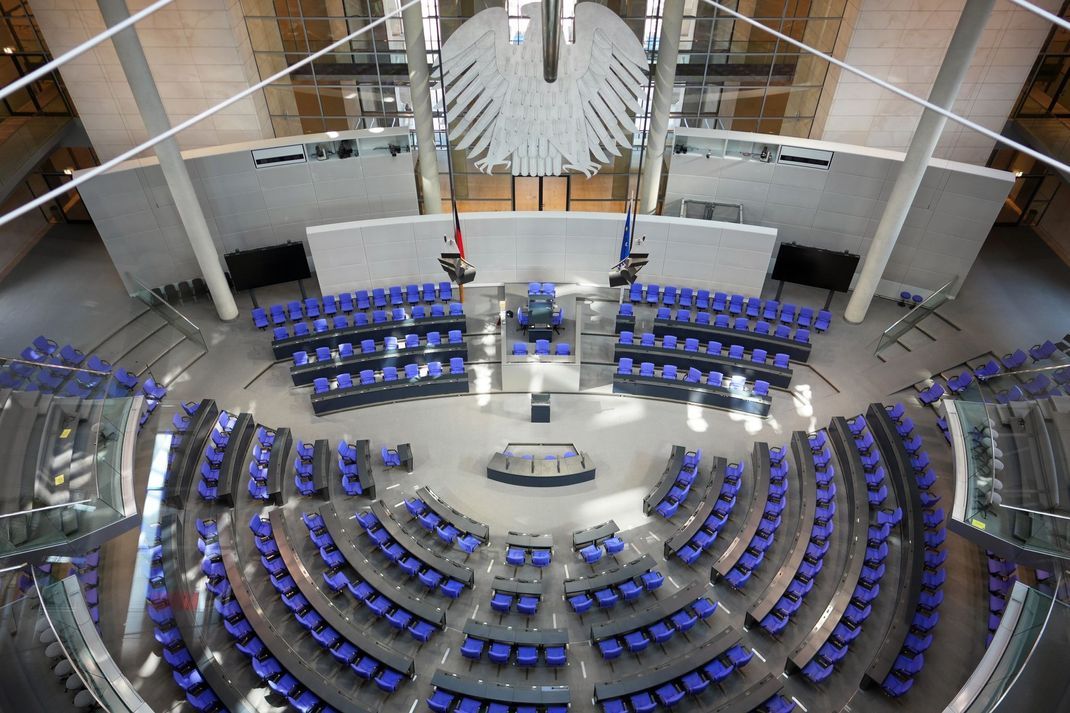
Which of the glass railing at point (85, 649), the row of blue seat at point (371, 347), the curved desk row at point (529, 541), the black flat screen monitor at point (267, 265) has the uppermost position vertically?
the black flat screen monitor at point (267, 265)

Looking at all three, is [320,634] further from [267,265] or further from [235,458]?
[267,265]

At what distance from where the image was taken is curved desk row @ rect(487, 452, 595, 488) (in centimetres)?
1438

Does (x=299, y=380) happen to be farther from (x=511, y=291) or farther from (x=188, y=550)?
(x=511, y=291)

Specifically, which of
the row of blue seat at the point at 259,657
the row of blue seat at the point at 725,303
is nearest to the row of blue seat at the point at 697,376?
the row of blue seat at the point at 725,303

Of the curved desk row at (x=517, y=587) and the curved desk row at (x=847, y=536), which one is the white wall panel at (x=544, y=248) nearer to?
the curved desk row at (x=847, y=536)

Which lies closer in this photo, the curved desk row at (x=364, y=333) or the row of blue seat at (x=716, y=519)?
the row of blue seat at (x=716, y=519)

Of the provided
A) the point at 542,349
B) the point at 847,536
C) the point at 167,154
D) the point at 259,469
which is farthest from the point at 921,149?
the point at 167,154

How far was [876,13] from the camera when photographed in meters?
17.7

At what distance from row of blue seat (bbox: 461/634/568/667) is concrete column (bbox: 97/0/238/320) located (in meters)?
11.4

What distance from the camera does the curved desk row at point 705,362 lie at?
1652 cm

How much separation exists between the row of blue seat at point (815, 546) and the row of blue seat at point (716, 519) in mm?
1540

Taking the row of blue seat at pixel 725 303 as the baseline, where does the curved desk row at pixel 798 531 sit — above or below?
below

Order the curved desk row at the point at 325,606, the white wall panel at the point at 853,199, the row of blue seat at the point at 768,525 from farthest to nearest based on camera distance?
1. the white wall panel at the point at 853,199
2. the row of blue seat at the point at 768,525
3. the curved desk row at the point at 325,606

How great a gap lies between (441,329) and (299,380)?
3760 mm
